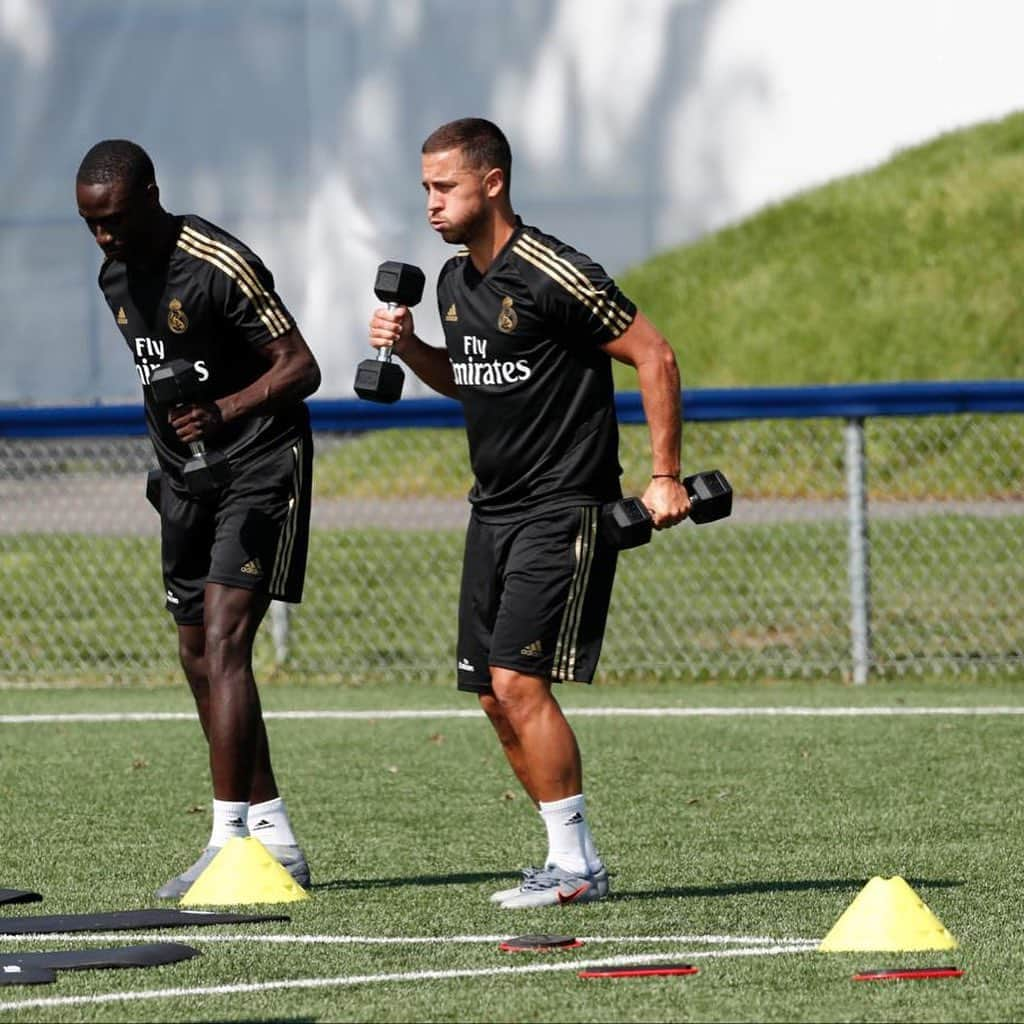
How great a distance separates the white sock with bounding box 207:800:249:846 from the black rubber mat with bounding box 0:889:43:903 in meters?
0.53

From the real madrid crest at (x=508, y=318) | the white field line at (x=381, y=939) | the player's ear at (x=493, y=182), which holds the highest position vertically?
the player's ear at (x=493, y=182)

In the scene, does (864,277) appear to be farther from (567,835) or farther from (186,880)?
(186,880)

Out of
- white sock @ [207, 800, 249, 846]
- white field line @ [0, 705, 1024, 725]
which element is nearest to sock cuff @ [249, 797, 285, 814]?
white sock @ [207, 800, 249, 846]

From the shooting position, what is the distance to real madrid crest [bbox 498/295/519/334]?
6.42 meters

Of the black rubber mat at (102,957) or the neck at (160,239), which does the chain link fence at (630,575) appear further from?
the black rubber mat at (102,957)

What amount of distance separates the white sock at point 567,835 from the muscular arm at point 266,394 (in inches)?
54.8

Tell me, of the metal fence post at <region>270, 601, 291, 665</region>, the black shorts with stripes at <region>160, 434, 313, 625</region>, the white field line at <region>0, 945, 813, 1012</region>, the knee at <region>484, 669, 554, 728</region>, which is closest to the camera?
the white field line at <region>0, 945, 813, 1012</region>

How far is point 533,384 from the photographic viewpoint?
6.46m

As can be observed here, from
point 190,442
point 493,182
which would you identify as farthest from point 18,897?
point 493,182

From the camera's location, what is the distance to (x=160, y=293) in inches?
267

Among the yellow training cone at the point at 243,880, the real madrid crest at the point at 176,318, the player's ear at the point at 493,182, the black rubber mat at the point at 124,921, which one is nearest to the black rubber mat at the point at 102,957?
the black rubber mat at the point at 124,921

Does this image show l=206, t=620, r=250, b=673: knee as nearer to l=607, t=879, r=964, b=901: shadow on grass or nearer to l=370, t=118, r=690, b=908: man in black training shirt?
l=370, t=118, r=690, b=908: man in black training shirt

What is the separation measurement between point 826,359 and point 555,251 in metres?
13.8

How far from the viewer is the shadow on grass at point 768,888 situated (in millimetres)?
6539
